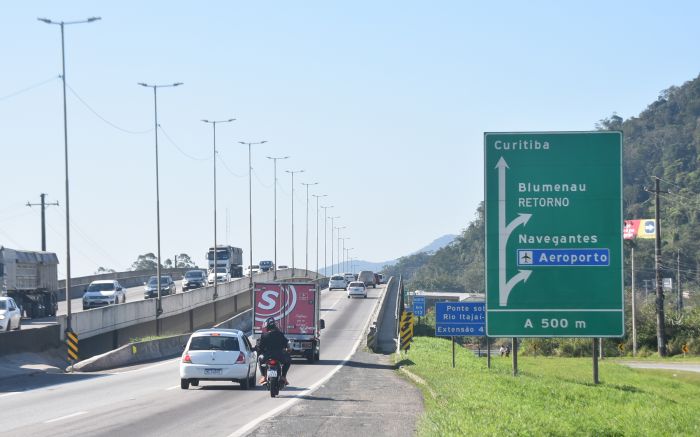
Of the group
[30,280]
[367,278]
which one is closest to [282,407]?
[30,280]

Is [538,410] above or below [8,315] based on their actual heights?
below

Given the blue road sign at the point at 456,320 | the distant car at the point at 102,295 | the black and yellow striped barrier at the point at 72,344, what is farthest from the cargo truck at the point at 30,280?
the blue road sign at the point at 456,320

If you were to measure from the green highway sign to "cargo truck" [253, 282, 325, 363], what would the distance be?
21.6 metres

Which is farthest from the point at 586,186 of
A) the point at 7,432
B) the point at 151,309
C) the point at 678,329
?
the point at 678,329

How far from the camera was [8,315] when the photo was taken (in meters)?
45.1

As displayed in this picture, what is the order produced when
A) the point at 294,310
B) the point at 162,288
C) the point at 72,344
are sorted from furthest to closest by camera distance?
1. the point at 162,288
2. the point at 294,310
3. the point at 72,344

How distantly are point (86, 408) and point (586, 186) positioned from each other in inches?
428

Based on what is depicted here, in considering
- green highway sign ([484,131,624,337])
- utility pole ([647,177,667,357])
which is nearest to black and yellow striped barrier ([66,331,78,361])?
green highway sign ([484,131,624,337])

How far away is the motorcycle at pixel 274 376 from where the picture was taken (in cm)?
2573

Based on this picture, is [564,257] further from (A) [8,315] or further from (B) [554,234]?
(A) [8,315]

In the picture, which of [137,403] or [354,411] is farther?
[137,403]

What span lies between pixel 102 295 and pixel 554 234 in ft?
166

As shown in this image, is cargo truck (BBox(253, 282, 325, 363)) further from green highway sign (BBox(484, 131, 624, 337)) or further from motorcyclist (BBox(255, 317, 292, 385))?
green highway sign (BBox(484, 131, 624, 337))

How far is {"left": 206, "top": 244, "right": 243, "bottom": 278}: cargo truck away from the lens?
10894cm
